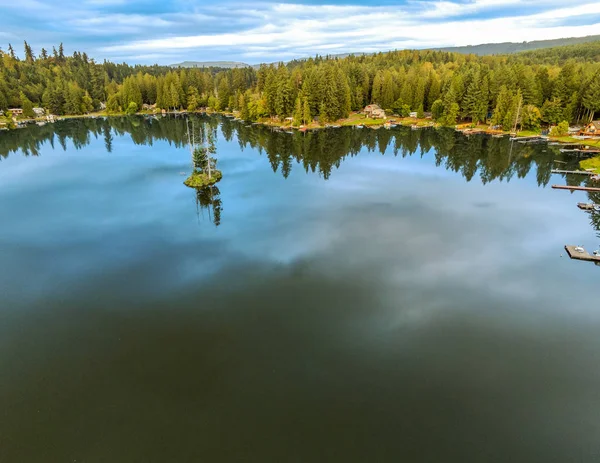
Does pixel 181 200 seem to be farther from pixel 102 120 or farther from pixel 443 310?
pixel 102 120

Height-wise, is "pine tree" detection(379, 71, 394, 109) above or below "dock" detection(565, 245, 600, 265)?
above

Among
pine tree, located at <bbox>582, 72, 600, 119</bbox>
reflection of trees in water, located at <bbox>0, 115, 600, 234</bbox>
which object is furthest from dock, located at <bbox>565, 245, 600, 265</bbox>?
pine tree, located at <bbox>582, 72, 600, 119</bbox>

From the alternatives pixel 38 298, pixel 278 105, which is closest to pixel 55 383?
pixel 38 298

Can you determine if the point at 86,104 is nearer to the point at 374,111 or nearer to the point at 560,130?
the point at 374,111

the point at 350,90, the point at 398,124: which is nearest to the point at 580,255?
the point at 398,124

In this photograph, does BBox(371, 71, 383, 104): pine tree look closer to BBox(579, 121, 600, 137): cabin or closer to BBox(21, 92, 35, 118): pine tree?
BBox(579, 121, 600, 137): cabin

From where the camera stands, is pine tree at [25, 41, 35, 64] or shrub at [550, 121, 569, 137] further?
pine tree at [25, 41, 35, 64]
